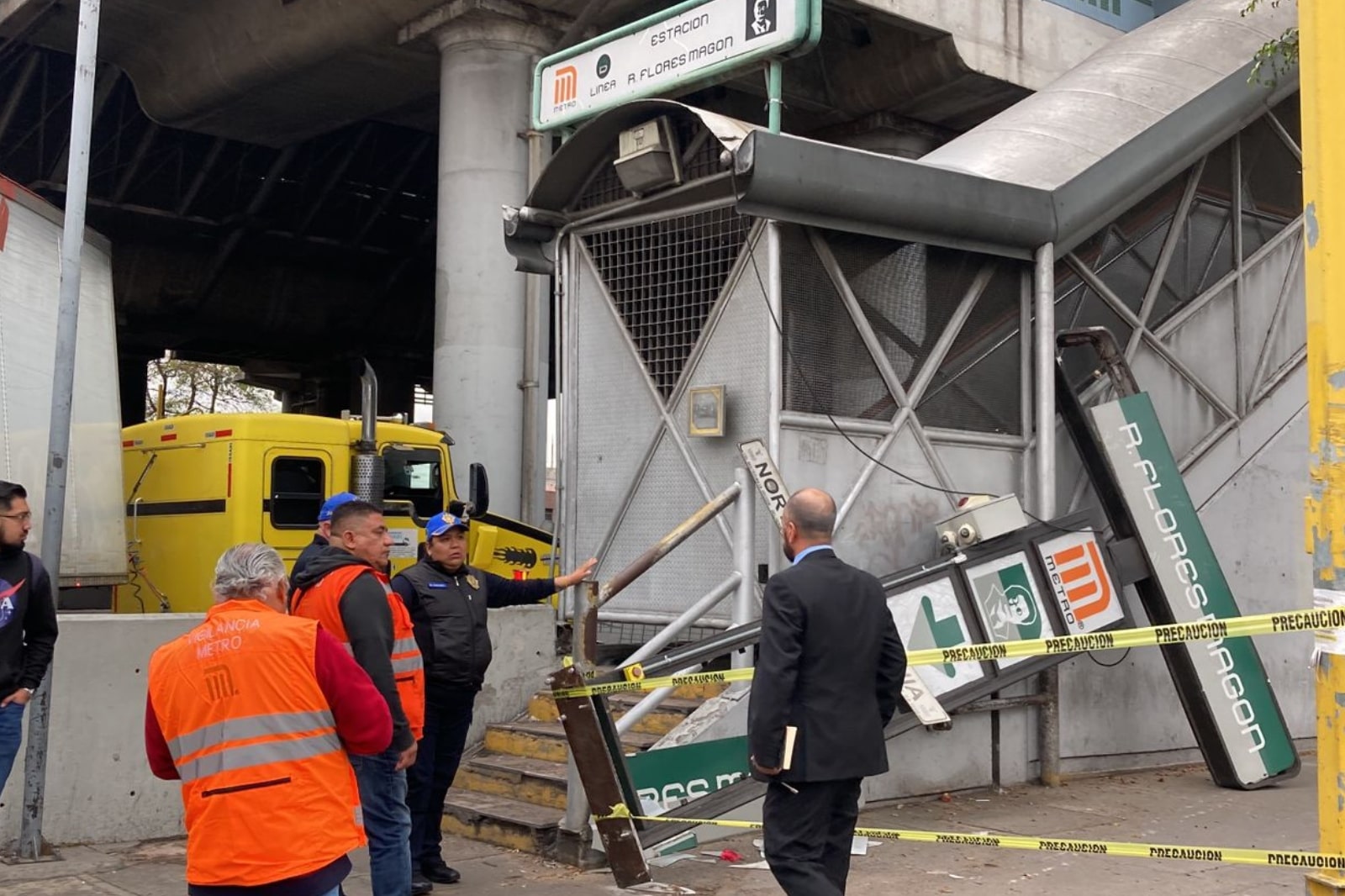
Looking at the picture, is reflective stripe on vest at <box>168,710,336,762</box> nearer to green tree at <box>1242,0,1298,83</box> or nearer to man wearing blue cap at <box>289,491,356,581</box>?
man wearing blue cap at <box>289,491,356,581</box>

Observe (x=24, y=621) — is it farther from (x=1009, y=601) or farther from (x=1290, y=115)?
(x=1290, y=115)

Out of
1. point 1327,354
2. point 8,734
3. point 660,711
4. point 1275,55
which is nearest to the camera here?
point 1327,354

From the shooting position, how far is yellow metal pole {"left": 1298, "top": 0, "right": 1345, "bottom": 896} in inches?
168

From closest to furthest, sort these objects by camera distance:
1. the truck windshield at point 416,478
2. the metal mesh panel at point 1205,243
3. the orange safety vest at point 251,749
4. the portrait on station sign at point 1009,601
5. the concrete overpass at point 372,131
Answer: the orange safety vest at point 251,749 → the portrait on station sign at point 1009,601 → the metal mesh panel at point 1205,243 → the truck windshield at point 416,478 → the concrete overpass at point 372,131

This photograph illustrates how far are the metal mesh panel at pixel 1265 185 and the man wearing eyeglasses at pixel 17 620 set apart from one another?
980 cm

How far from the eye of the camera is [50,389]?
1025 cm

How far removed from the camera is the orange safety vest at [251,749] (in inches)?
152

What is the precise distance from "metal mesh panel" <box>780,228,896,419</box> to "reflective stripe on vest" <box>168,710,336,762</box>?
17.1ft

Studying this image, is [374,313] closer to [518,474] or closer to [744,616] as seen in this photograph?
[518,474]

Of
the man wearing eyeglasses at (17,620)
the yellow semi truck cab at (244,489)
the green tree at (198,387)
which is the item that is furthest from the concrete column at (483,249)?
the green tree at (198,387)

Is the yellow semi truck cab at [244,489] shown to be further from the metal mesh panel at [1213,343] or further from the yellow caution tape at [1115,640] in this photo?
the metal mesh panel at [1213,343]

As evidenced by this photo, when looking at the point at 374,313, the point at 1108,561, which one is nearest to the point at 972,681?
the point at 1108,561

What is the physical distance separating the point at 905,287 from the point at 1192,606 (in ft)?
10.3

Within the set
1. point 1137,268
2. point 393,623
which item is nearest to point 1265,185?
point 1137,268
